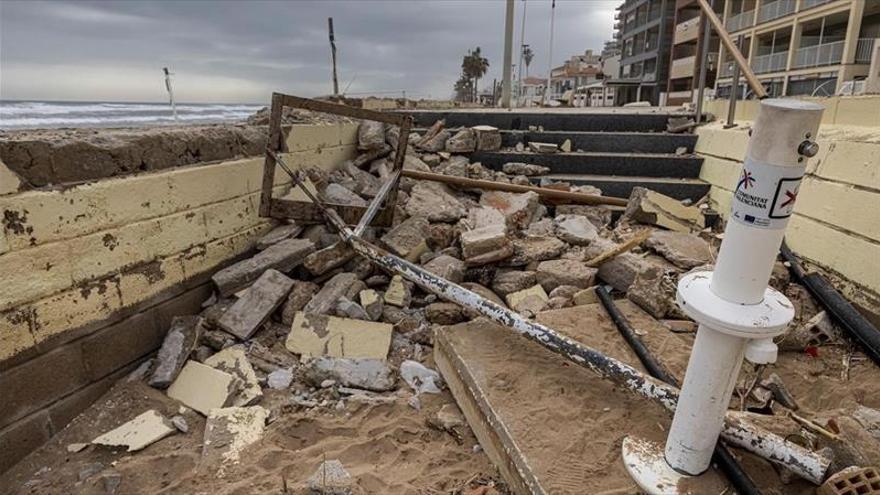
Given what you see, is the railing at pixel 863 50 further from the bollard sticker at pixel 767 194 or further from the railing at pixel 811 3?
the bollard sticker at pixel 767 194

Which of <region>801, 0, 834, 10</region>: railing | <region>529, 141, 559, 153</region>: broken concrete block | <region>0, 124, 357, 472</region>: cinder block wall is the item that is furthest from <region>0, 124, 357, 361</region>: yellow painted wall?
<region>801, 0, 834, 10</region>: railing

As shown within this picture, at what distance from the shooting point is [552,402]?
7.47ft

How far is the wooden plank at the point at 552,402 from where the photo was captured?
1.92 metres

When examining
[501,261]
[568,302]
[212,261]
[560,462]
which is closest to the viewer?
[560,462]

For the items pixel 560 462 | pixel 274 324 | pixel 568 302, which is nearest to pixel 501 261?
pixel 568 302

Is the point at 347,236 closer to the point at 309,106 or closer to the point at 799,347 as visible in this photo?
the point at 309,106

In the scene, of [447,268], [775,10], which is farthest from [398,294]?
[775,10]

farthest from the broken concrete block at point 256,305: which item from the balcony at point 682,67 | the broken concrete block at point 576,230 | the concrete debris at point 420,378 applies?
the balcony at point 682,67

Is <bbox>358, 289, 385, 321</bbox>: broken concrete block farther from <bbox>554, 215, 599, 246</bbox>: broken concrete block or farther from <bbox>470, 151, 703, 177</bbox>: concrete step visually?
<bbox>470, 151, 703, 177</bbox>: concrete step

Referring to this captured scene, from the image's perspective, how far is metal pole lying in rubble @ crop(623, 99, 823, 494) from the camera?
4.38 ft

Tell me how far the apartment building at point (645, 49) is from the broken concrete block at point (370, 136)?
29972mm

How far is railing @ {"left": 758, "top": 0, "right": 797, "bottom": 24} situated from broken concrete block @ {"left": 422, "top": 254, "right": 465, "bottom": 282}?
883 inches

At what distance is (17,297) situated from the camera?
2.40m

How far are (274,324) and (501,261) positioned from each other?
1.79 metres
